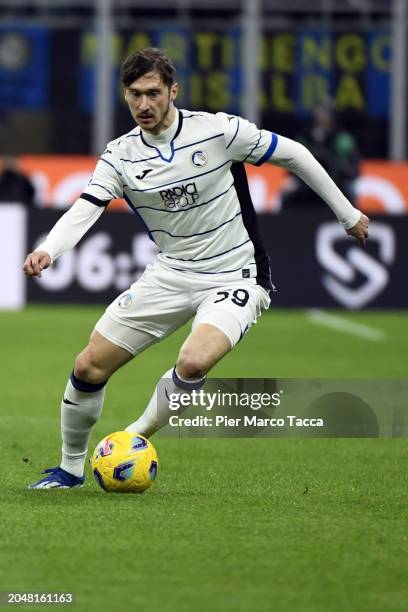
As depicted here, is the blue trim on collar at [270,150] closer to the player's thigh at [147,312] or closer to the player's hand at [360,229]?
the player's hand at [360,229]

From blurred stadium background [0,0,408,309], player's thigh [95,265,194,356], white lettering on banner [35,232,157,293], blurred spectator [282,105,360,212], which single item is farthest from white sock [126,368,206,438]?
blurred stadium background [0,0,408,309]

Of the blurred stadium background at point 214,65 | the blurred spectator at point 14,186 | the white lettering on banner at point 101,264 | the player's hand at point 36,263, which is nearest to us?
the player's hand at point 36,263

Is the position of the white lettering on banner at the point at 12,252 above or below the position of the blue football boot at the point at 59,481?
above

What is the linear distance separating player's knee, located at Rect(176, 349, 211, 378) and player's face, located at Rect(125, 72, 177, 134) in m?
1.03

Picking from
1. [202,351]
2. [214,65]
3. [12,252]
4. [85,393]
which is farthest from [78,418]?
[214,65]

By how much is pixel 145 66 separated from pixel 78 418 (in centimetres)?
161

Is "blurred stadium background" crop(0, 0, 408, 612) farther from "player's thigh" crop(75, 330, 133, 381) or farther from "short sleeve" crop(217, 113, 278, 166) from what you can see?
"short sleeve" crop(217, 113, 278, 166)

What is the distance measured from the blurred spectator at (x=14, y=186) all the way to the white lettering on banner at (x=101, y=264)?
2454mm

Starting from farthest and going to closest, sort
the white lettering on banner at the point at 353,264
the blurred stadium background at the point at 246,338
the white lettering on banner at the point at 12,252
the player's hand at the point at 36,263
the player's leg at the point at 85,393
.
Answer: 1. the white lettering on banner at the point at 353,264
2. the white lettering on banner at the point at 12,252
3. the player's leg at the point at 85,393
4. the player's hand at the point at 36,263
5. the blurred stadium background at the point at 246,338

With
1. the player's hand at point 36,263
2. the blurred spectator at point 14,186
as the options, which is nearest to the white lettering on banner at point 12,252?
the blurred spectator at point 14,186

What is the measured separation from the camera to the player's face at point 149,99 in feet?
22.7

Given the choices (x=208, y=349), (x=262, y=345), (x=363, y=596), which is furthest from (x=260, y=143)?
(x=262, y=345)

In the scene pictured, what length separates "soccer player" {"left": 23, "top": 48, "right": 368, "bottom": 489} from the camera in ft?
23.0

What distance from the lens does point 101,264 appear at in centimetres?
1730
